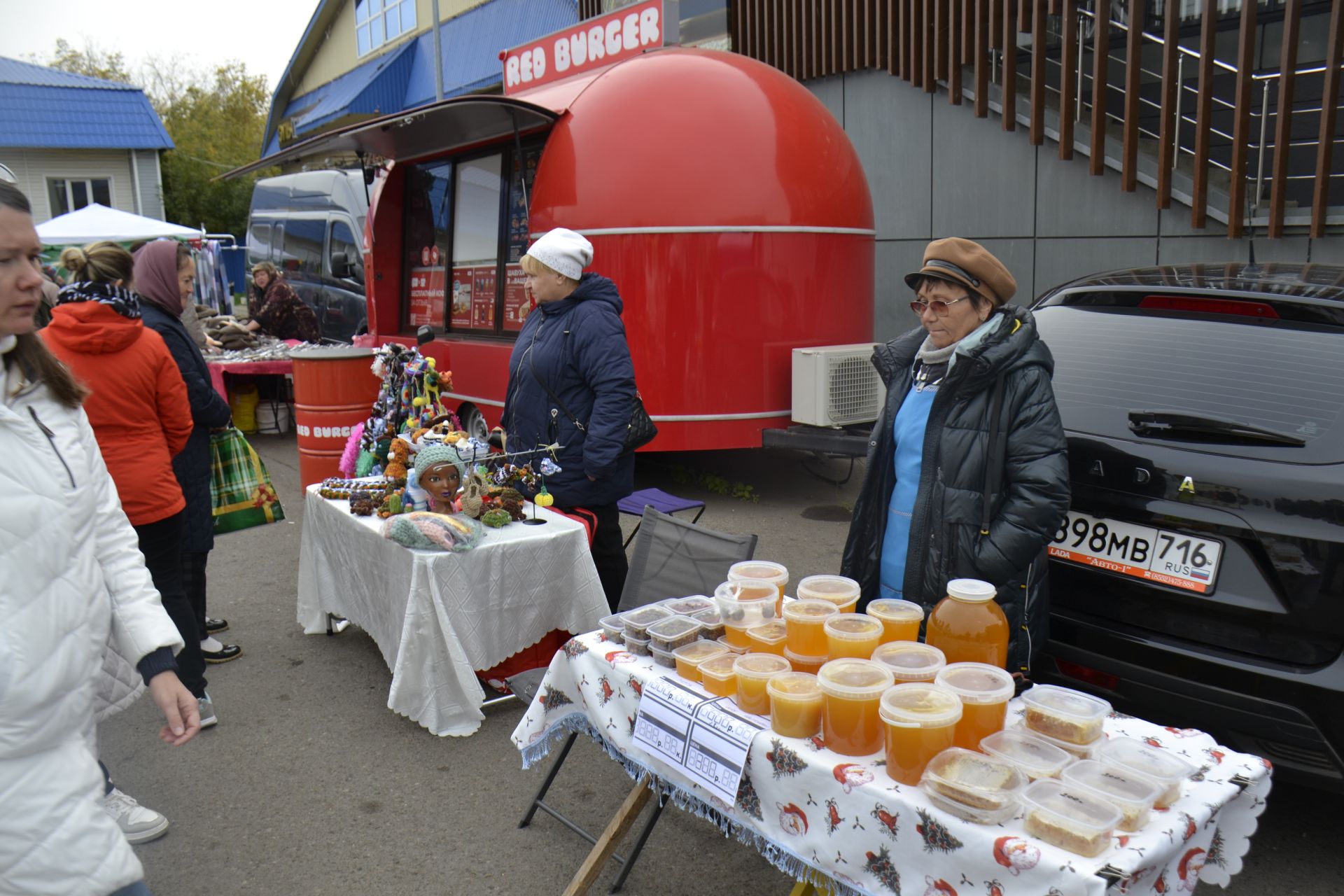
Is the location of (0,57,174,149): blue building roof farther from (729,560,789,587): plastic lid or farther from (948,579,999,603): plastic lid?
(948,579,999,603): plastic lid

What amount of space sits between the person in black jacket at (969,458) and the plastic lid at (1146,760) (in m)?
0.80

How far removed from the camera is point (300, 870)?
10.5ft

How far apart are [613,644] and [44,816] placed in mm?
1370

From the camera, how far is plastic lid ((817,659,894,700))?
2.00 meters

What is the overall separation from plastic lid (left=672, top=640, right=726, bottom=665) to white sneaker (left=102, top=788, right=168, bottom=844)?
2.13 meters

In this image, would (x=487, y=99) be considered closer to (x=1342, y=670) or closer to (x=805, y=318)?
(x=805, y=318)

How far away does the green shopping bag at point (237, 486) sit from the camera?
496cm

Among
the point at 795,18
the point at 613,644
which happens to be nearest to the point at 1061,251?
the point at 795,18

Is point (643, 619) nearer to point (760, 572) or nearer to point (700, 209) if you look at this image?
point (760, 572)

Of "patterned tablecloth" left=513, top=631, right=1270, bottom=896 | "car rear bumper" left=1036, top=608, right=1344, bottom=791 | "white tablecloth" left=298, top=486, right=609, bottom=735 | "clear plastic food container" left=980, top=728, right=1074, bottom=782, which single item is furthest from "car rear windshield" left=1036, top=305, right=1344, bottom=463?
"white tablecloth" left=298, top=486, right=609, bottom=735

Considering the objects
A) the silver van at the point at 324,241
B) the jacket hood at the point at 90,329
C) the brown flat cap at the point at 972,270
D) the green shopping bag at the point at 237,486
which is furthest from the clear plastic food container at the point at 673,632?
the silver van at the point at 324,241

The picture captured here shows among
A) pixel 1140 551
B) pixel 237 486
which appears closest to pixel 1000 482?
pixel 1140 551

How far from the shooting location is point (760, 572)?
8.86 feet

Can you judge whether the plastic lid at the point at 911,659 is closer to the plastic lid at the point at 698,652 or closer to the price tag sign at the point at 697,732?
the price tag sign at the point at 697,732
